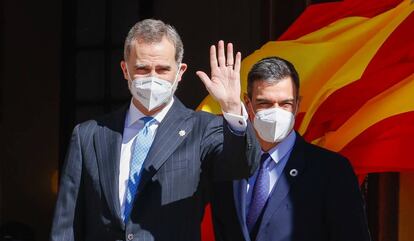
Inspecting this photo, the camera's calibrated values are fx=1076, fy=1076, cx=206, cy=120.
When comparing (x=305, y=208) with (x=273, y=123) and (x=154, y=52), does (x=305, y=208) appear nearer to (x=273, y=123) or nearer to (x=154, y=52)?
(x=273, y=123)

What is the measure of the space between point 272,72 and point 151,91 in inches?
24.9

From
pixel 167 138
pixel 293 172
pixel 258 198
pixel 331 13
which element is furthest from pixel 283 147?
pixel 331 13

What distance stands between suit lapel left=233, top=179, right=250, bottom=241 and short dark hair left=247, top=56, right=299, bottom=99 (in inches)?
14.2

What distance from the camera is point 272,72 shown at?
13.6ft

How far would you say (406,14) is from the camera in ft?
16.2

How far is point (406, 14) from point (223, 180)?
64.3 inches

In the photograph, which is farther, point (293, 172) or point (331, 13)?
point (331, 13)

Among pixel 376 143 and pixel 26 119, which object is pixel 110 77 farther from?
pixel 376 143

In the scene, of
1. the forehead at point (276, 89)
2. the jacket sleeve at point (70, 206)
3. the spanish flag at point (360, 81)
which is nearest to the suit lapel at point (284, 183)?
the forehead at point (276, 89)

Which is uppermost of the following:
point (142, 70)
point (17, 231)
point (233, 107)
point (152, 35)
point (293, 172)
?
point (152, 35)

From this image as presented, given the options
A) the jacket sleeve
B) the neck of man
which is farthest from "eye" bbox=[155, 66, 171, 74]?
the jacket sleeve

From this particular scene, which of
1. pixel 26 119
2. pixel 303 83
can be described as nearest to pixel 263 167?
pixel 303 83

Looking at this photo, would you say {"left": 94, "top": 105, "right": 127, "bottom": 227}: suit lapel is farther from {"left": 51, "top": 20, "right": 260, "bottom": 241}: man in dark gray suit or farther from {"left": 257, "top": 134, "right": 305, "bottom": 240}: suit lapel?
{"left": 257, "top": 134, "right": 305, "bottom": 240}: suit lapel

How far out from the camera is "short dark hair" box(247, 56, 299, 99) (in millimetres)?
4156
